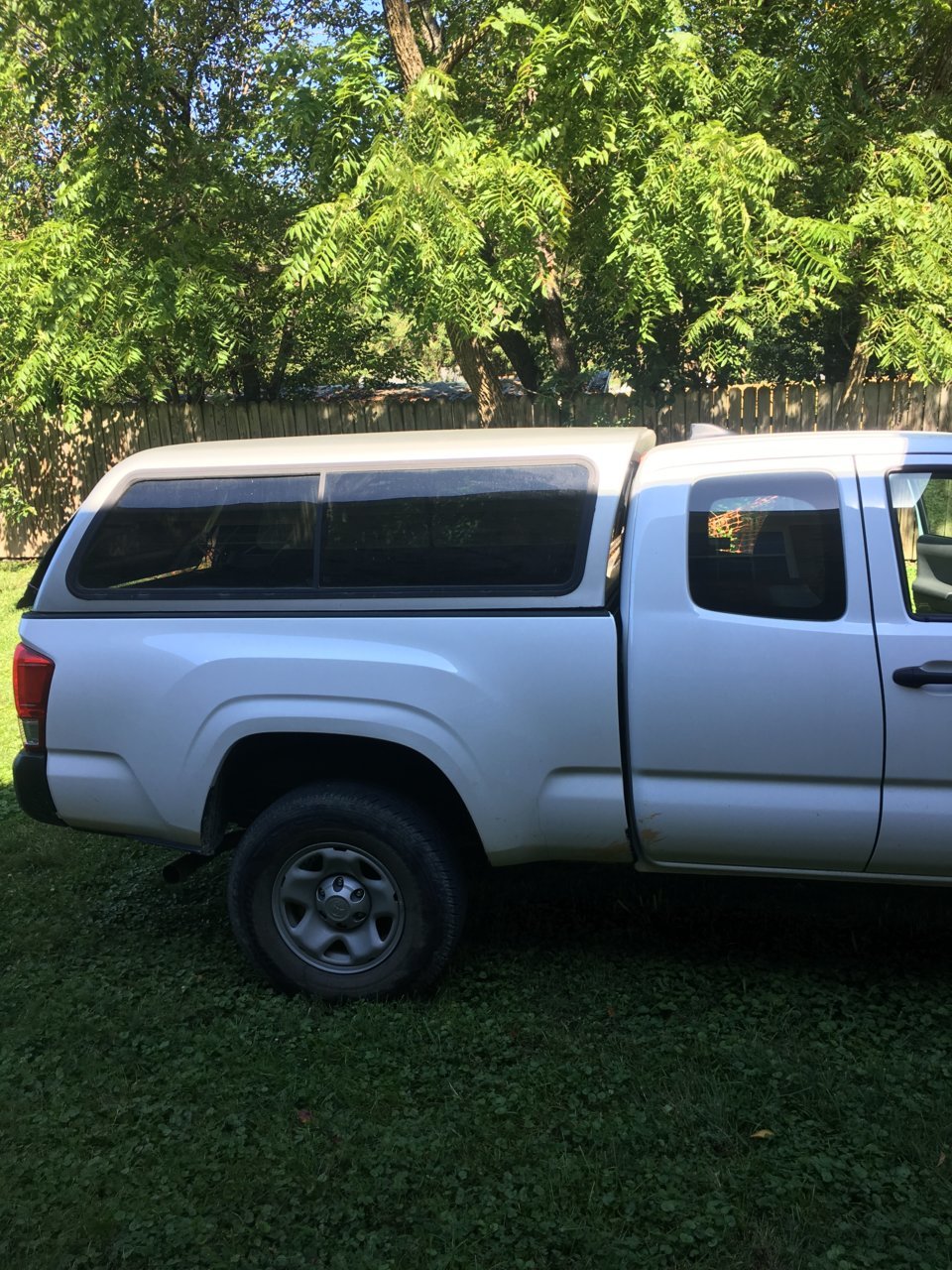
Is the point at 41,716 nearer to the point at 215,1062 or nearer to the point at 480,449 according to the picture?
the point at 215,1062

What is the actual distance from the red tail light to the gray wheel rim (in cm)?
101

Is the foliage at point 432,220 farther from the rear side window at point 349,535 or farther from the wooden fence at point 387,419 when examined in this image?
the rear side window at point 349,535

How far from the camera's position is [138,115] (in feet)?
30.8

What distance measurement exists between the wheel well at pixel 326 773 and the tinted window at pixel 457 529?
0.56 m

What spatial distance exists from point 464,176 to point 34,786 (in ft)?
16.8

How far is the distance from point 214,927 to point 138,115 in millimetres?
8092

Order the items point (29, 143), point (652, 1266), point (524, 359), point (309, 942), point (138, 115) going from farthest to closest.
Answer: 1. point (524, 359)
2. point (29, 143)
3. point (138, 115)
4. point (309, 942)
5. point (652, 1266)

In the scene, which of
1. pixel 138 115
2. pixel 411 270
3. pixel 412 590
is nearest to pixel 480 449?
pixel 412 590

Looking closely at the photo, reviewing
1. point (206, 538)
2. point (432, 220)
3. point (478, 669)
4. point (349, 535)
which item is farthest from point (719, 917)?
point (432, 220)

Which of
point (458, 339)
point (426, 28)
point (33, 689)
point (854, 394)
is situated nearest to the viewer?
point (33, 689)

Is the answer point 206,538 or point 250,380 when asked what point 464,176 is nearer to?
point 206,538

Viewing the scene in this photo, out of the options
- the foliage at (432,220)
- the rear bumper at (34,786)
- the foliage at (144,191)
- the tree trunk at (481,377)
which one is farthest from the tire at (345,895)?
the tree trunk at (481,377)

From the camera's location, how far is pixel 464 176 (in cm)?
696

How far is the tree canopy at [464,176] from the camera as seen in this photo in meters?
7.01
